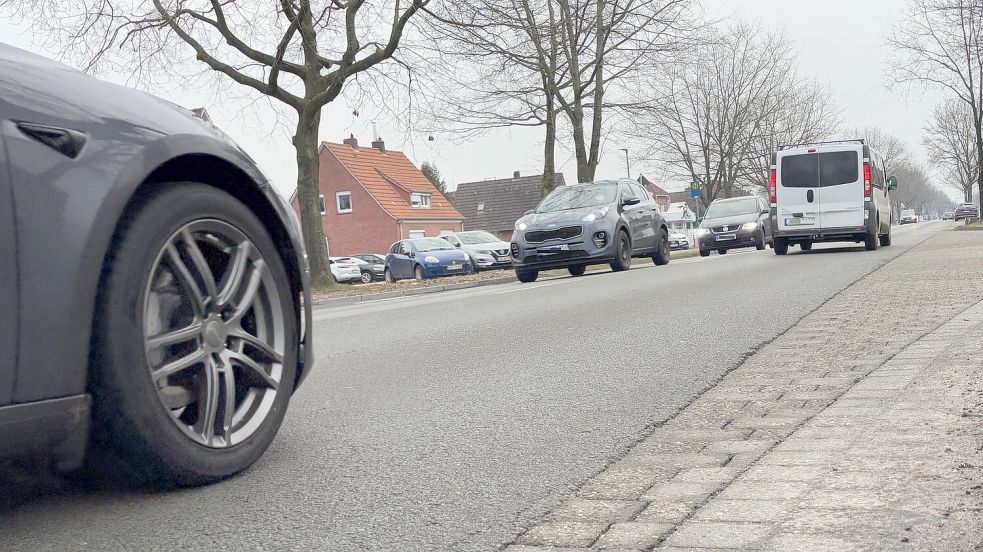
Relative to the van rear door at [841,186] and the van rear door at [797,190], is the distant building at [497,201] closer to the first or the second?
the van rear door at [797,190]

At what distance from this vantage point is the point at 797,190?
2070 cm

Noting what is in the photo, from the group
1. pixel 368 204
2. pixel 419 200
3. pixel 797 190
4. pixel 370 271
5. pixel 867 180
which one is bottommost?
pixel 370 271

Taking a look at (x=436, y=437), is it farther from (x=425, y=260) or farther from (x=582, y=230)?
(x=425, y=260)

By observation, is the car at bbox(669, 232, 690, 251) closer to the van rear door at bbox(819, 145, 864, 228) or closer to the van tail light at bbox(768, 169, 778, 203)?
the van tail light at bbox(768, 169, 778, 203)

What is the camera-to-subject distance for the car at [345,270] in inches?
1577

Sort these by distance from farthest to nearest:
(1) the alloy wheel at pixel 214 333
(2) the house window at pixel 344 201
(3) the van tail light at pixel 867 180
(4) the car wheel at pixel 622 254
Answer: (2) the house window at pixel 344 201 < (3) the van tail light at pixel 867 180 < (4) the car wheel at pixel 622 254 < (1) the alloy wheel at pixel 214 333

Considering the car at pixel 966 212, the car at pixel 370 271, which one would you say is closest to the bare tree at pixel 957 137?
the car at pixel 966 212

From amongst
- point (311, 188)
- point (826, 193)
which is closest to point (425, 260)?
point (311, 188)

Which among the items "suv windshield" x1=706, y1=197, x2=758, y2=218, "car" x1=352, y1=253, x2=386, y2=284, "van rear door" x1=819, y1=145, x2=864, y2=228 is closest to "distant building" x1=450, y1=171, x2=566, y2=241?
"car" x1=352, y1=253, x2=386, y2=284

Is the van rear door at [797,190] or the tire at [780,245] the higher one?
the van rear door at [797,190]

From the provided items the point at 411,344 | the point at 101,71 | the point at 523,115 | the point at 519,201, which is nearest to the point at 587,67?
the point at 523,115

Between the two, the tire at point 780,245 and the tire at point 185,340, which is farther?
the tire at point 780,245

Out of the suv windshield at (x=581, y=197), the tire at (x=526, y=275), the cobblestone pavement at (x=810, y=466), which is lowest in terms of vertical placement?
the tire at (x=526, y=275)

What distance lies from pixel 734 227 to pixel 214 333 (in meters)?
25.9
